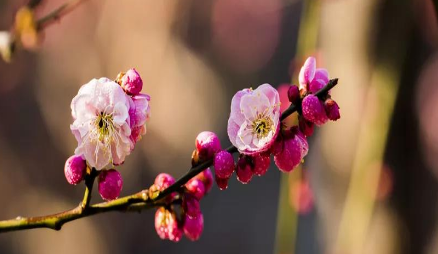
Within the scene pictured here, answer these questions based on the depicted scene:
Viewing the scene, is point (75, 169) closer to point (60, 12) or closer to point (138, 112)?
point (138, 112)

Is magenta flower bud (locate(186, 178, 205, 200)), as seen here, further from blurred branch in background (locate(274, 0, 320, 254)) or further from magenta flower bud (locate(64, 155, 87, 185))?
blurred branch in background (locate(274, 0, 320, 254))

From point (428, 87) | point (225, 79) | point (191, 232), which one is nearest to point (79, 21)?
point (225, 79)

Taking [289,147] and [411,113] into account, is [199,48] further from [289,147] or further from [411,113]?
[289,147]

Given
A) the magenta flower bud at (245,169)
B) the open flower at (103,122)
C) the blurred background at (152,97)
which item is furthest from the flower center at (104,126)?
the blurred background at (152,97)

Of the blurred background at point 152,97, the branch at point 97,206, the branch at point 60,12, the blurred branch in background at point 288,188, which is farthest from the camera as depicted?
the blurred background at point 152,97

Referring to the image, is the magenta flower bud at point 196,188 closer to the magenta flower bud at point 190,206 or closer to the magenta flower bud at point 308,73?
the magenta flower bud at point 190,206

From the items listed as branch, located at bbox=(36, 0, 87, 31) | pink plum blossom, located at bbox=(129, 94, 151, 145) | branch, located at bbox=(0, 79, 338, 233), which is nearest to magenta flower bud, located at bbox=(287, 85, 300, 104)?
branch, located at bbox=(0, 79, 338, 233)
